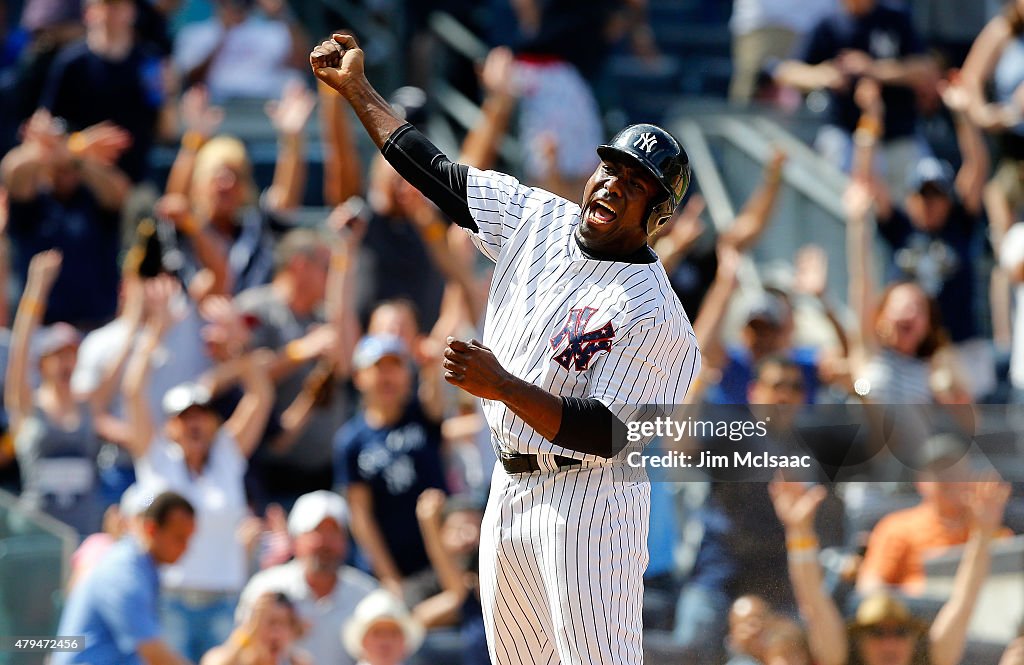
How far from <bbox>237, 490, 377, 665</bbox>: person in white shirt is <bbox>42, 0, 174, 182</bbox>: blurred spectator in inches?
111

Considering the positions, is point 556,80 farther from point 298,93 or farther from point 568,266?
point 568,266

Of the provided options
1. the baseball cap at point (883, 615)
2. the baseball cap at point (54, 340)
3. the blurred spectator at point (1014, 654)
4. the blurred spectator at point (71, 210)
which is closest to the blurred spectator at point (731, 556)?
the baseball cap at point (883, 615)

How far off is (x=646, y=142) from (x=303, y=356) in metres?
3.40

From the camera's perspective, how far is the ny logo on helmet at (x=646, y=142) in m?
3.81

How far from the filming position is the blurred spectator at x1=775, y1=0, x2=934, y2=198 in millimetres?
8297

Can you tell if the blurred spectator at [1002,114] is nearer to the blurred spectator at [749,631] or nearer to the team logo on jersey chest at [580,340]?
the blurred spectator at [749,631]

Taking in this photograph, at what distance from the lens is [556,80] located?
338 inches

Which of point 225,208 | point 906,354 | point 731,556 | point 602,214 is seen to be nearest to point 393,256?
point 225,208

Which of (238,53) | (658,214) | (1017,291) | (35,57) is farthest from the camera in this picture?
(238,53)

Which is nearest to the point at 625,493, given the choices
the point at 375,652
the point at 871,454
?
the point at 871,454

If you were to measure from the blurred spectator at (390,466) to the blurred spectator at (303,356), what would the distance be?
0.27 metres

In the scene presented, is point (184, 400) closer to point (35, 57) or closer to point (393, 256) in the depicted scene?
point (393, 256)

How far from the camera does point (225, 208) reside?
7.29 meters

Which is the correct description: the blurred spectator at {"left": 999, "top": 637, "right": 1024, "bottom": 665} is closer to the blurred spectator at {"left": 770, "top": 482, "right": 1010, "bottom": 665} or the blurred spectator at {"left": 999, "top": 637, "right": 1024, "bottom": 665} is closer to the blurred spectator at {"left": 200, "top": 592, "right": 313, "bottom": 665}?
the blurred spectator at {"left": 770, "top": 482, "right": 1010, "bottom": 665}
